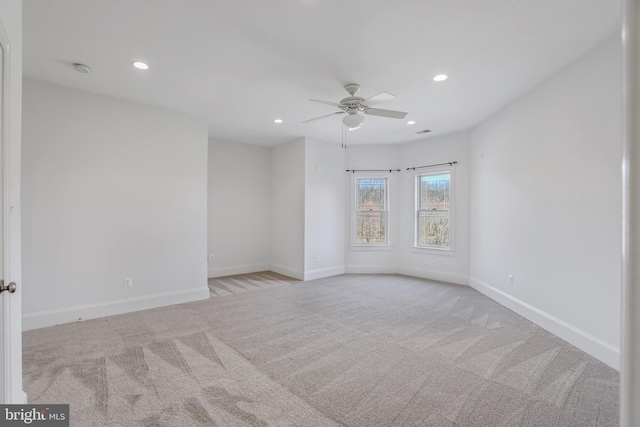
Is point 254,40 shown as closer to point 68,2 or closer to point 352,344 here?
point 68,2

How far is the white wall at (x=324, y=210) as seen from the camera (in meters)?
6.04

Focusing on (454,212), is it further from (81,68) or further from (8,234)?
(8,234)

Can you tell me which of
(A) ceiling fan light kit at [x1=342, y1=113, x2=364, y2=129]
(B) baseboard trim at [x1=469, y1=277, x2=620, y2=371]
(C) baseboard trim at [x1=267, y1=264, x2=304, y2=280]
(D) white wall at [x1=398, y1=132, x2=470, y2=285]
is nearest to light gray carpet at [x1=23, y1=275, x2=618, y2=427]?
(B) baseboard trim at [x1=469, y1=277, x2=620, y2=371]

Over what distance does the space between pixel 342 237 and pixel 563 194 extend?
4.01 meters

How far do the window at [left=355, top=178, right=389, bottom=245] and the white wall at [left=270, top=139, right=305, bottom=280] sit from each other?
133 centimetres

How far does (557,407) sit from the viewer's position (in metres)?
2.17

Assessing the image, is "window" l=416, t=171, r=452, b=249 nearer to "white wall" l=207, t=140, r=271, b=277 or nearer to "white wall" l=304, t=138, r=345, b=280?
"white wall" l=304, t=138, r=345, b=280

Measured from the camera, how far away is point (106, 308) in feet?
12.8

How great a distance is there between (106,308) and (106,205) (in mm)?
1268

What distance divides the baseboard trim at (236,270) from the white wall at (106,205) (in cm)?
155

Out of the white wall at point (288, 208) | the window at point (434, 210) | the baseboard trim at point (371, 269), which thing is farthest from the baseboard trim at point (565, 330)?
the white wall at point (288, 208)

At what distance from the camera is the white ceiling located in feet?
7.67

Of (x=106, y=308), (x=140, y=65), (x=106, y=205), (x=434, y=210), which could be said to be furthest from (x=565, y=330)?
(x=106, y=205)

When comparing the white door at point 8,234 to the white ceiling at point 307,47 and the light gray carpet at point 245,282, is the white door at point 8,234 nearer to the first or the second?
the white ceiling at point 307,47
